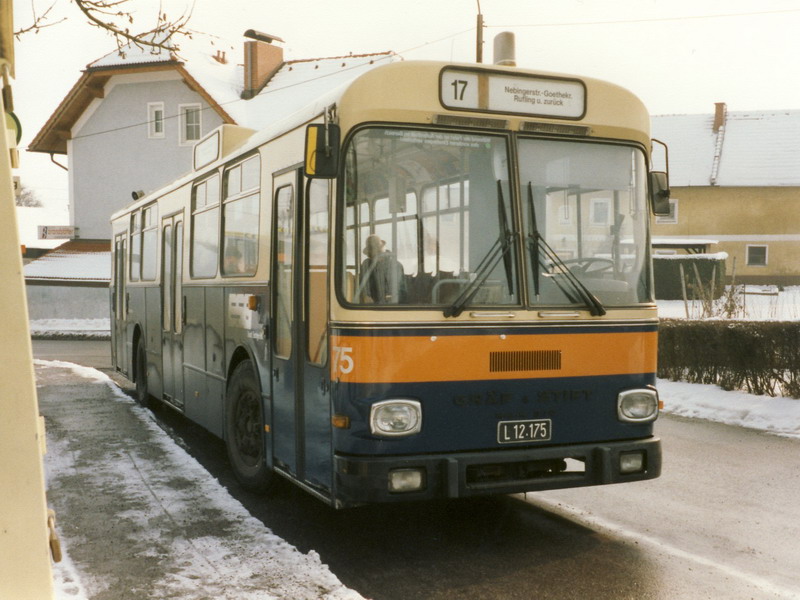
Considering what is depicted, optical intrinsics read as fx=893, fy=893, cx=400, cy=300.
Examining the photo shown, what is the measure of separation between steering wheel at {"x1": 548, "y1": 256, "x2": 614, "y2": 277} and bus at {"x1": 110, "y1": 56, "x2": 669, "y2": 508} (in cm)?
1

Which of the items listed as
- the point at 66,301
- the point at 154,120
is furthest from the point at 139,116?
the point at 66,301

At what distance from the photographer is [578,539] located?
5996 millimetres

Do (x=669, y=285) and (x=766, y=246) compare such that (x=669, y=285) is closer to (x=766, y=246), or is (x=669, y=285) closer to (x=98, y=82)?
(x=766, y=246)

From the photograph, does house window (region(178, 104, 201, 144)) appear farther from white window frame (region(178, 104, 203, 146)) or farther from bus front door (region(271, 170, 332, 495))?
bus front door (region(271, 170, 332, 495))

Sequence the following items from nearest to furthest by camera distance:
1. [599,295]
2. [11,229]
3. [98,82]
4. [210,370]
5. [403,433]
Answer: [11,229] < [403,433] < [599,295] < [210,370] < [98,82]

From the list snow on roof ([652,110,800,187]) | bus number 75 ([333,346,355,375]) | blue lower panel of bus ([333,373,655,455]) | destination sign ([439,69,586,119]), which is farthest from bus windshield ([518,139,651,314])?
snow on roof ([652,110,800,187])

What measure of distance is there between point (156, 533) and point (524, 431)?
2.57 metres

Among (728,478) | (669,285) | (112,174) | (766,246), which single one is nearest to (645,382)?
(728,478)

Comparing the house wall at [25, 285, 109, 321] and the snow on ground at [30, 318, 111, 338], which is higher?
the house wall at [25, 285, 109, 321]

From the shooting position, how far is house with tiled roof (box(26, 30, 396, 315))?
117 feet

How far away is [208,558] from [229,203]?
3.56 metres

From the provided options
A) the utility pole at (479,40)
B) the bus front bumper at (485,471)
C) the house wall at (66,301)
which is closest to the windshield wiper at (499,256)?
the bus front bumper at (485,471)

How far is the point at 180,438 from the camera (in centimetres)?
1007

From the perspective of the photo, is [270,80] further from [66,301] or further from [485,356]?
[485,356]
